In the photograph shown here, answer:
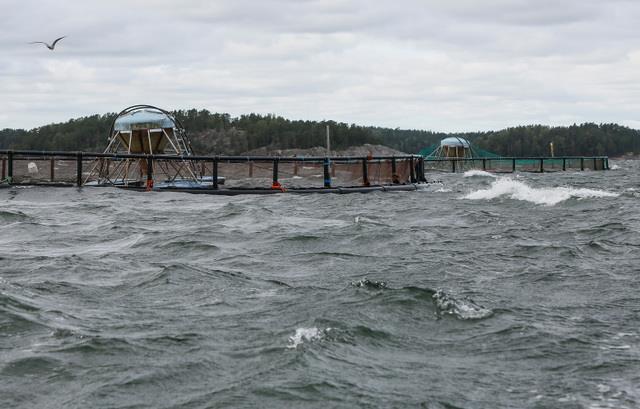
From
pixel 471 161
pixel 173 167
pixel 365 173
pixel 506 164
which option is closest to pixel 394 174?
pixel 365 173

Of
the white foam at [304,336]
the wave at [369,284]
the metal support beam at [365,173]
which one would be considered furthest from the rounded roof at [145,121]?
the white foam at [304,336]

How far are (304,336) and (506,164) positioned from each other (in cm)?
11881

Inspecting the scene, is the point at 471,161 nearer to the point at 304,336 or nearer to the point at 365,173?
the point at 365,173

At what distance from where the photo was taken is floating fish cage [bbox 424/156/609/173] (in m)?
100

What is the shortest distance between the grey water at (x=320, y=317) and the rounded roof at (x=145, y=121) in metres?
25.0

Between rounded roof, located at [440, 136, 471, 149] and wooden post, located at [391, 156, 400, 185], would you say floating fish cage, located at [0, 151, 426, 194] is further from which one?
rounded roof, located at [440, 136, 471, 149]

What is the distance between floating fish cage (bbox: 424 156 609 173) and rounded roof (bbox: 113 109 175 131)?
171ft

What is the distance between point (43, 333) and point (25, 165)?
1531 inches

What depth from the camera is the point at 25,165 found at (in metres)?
46.4

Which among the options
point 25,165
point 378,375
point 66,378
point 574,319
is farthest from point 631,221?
point 25,165

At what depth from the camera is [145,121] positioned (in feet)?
150

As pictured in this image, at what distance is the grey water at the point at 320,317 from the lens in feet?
25.6

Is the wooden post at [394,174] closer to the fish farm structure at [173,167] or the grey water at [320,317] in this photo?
the fish farm structure at [173,167]

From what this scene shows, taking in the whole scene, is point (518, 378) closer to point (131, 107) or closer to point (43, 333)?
point (43, 333)
